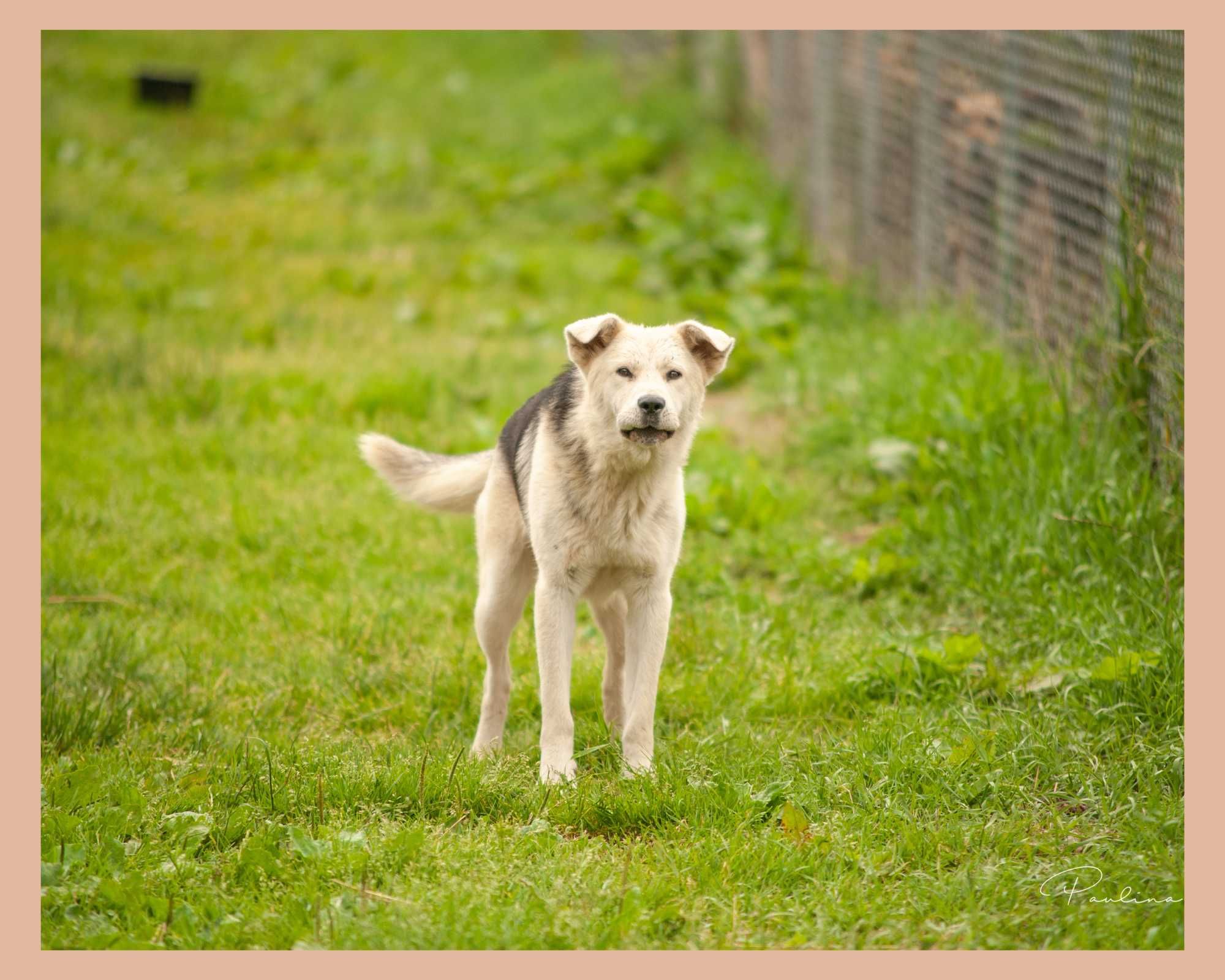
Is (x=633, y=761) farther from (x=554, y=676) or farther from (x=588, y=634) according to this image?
(x=588, y=634)

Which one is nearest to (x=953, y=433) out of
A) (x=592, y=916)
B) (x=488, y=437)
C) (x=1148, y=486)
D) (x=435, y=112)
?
(x=1148, y=486)

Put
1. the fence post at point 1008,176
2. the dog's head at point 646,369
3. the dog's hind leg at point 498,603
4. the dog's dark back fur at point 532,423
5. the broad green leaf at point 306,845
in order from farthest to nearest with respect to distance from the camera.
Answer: the fence post at point 1008,176
the dog's hind leg at point 498,603
the dog's dark back fur at point 532,423
the dog's head at point 646,369
the broad green leaf at point 306,845

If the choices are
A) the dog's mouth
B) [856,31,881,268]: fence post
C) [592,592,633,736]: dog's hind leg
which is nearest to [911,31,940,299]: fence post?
[856,31,881,268]: fence post

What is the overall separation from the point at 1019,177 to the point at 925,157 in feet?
5.71

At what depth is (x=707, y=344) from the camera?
4523 mm

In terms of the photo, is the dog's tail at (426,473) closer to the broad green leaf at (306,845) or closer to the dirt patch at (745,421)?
the broad green leaf at (306,845)

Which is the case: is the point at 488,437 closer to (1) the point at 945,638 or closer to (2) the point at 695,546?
(2) the point at 695,546

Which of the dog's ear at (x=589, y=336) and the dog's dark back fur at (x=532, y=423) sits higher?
the dog's ear at (x=589, y=336)

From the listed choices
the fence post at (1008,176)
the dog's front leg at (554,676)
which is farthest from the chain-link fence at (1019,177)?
the dog's front leg at (554,676)

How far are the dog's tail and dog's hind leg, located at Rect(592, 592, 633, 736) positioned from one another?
2.33ft

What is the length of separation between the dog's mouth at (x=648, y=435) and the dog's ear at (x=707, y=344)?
0.40m

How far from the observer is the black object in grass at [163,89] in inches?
650

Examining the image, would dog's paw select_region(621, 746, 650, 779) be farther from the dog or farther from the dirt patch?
the dirt patch

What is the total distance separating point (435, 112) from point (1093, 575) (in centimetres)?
1257
